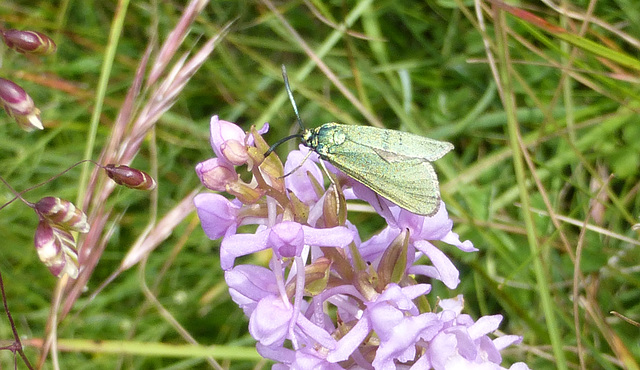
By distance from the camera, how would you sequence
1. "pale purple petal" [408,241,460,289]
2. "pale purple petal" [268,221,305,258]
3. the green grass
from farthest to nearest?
1. the green grass
2. "pale purple petal" [408,241,460,289]
3. "pale purple petal" [268,221,305,258]

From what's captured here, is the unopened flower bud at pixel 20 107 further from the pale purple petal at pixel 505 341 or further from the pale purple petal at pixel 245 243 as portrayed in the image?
the pale purple petal at pixel 505 341

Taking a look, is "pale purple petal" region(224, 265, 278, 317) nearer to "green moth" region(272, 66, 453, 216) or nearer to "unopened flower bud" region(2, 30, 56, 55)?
"green moth" region(272, 66, 453, 216)

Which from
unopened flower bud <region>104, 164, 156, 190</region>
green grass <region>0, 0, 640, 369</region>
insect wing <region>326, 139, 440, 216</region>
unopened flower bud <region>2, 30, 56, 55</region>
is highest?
insect wing <region>326, 139, 440, 216</region>

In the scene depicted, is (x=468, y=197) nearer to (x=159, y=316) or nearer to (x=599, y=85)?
(x=599, y=85)

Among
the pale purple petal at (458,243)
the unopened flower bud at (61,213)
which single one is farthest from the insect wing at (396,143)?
the unopened flower bud at (61,213)

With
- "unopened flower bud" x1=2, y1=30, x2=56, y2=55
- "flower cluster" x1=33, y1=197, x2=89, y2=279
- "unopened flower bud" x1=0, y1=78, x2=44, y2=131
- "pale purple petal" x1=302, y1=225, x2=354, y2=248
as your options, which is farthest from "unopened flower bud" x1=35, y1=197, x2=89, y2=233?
"pale purple petal" x1=302, y1=225, x2=354, y2=248

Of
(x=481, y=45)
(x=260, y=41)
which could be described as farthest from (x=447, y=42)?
(x=260, y=41)
